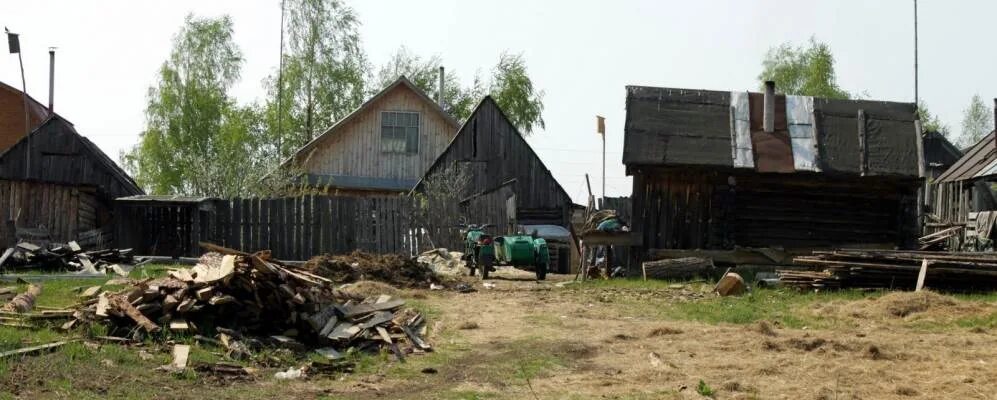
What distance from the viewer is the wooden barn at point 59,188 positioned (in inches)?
982

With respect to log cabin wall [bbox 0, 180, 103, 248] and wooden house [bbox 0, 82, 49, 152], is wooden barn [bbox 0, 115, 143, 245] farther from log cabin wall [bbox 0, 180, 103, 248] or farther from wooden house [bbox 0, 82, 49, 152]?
wooden house [bbox 0, 82, 49, 152]

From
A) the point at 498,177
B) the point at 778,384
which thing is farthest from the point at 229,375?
the point at 498,177

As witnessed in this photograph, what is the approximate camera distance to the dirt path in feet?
27.9

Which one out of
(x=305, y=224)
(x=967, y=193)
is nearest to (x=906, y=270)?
(x=305, y=224)

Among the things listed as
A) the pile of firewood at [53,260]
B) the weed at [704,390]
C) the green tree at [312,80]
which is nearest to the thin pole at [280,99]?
the green tree at [312,80]

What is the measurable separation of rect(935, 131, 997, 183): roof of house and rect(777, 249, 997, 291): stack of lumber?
12.1 metres

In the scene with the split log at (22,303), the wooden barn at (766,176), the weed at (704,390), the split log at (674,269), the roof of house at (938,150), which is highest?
the roof of house at (938,150)

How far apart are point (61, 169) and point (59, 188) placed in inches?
203

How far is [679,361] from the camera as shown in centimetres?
1005

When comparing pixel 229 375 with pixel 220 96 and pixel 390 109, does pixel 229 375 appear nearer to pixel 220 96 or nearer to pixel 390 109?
pixel 390 109

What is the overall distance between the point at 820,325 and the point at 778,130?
1015cm

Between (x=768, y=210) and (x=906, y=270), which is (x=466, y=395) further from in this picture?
(x=768, y=210)

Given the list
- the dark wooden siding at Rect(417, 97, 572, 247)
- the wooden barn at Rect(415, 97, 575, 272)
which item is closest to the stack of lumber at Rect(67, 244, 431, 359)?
the wooden barn at Rect(415, 97, 575, 272)

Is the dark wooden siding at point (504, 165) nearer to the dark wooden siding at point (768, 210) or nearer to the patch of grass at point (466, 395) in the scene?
the dark wooden siding at point (768, 210)
